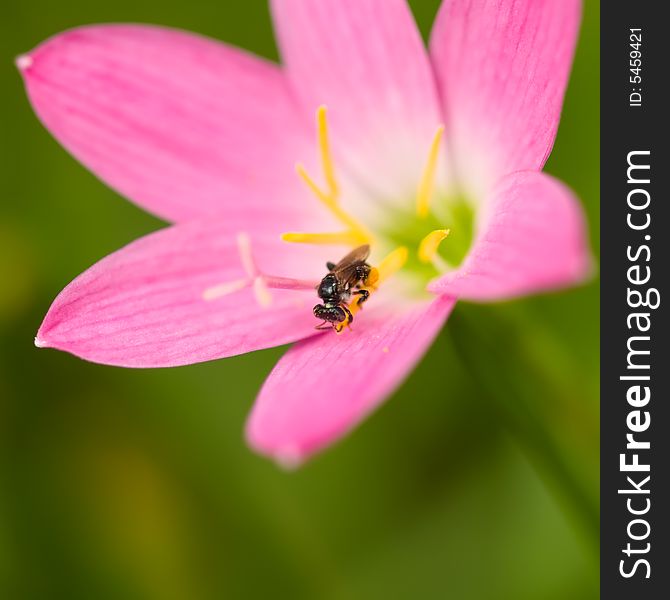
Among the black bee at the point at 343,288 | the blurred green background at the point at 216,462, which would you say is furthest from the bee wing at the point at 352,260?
the blurred green background at the point at 216,462

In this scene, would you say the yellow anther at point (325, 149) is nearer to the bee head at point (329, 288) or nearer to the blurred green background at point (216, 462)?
the bee head at point (329, 288)

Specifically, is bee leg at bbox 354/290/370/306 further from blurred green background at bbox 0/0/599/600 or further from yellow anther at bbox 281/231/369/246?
blurred green background at bbox 0/0/599/600

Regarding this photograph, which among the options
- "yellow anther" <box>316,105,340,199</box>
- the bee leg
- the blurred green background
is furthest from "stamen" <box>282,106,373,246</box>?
the blurred green background

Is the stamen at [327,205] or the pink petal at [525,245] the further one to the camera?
the stamen at [327,205]

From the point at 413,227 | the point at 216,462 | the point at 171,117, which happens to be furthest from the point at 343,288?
the point at 216,462

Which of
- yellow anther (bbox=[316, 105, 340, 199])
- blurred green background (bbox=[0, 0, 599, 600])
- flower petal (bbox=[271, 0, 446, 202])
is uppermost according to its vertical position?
flower petal (bbox=[271, 0, 446, 202])

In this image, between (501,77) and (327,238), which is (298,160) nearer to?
(327,238)
